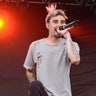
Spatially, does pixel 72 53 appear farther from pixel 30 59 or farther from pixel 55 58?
pixel 30 59

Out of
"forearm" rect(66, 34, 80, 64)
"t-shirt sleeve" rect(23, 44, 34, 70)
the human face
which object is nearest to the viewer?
"forearm" rect(66, 34, 80, 64)

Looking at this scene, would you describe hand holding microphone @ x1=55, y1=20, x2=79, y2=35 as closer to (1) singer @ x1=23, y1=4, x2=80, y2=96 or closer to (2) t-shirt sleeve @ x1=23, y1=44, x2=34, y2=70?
(1) singer @ x1=23, y1=4, x2=80, y2=96

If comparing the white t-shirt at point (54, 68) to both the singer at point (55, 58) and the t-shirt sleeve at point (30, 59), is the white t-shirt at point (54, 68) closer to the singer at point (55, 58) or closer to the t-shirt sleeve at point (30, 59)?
the singer at point (55, 58)

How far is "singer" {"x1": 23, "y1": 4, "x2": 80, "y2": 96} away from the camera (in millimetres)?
3639

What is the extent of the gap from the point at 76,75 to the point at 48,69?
11.4 ft

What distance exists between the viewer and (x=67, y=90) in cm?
367

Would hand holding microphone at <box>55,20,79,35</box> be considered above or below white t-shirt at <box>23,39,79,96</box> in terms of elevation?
above

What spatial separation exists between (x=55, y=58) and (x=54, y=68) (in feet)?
0.27

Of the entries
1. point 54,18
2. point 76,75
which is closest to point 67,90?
point 54,18

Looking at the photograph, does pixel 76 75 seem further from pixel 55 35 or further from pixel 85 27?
pixel 55 35

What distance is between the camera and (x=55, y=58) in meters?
3.70

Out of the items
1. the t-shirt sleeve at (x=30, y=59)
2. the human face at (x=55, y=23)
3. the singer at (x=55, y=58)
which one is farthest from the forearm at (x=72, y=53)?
the t-shirt sleeve at (x=30, y=59)

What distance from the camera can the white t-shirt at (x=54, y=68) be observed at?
144 inches

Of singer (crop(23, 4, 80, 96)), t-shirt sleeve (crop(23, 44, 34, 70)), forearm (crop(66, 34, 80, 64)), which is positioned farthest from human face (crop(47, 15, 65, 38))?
t-shirt sleeve (crop(23, 44, 34, 70))
